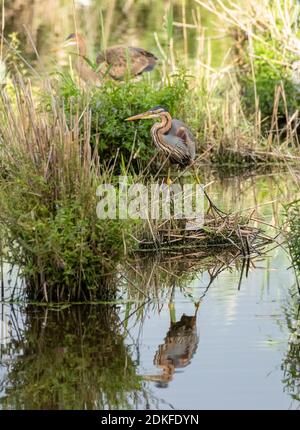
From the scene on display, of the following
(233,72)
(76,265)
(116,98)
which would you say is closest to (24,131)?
(76,265)

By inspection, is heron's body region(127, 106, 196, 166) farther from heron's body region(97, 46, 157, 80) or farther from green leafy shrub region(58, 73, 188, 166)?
heron's body region(97, 46, 157, 80)

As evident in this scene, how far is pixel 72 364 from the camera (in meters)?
6.48

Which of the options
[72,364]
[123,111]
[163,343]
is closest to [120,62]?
[123,111]

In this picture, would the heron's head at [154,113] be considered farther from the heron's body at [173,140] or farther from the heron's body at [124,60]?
the heron's body at [124,60]

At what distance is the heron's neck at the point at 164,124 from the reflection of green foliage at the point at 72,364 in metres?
3.38

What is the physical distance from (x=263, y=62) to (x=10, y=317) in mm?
9200

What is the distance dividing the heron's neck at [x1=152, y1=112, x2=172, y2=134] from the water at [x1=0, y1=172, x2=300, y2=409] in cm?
204

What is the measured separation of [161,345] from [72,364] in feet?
2.12

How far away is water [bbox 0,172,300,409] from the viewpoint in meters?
5.90

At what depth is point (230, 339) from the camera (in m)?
6.84

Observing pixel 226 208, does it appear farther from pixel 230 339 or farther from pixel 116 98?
pixel 230 339

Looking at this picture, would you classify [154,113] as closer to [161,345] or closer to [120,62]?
→ [120,62]

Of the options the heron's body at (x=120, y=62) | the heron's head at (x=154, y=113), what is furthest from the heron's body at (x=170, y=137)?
the heron's body at (x=120, y=62)

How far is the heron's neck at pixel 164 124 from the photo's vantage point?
1053 cm
